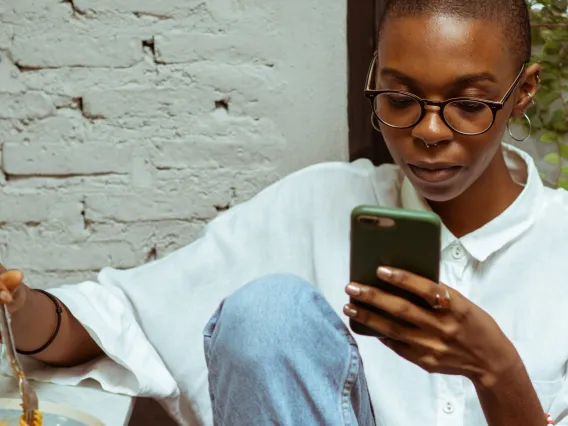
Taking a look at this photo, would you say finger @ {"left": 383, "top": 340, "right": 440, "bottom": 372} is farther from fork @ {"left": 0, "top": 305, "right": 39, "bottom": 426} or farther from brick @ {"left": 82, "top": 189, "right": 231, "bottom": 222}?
brick @ {"left": 82, "top": 189, "right": 231, "bottom": 222}

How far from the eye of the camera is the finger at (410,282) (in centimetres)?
87

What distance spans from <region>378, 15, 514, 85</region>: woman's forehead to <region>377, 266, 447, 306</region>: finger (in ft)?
0.89

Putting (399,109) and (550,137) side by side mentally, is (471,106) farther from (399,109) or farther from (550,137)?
(550,137)

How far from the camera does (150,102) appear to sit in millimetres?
1397

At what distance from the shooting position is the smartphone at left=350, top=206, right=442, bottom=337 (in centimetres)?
88

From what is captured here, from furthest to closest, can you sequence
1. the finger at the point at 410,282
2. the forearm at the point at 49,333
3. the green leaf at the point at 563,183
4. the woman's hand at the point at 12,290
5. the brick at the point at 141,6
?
the green leaf at the point at 563,183
the brick at the point at 141,6
the forearm at the point at 49,333
the woman's hand at the point at 12,290
the finger at the point at 410,282

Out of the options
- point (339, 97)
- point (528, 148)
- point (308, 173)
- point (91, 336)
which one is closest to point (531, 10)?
point (528, 148)

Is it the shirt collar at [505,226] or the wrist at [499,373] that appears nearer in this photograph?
the wrist at [499,373]

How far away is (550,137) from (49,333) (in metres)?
0.87

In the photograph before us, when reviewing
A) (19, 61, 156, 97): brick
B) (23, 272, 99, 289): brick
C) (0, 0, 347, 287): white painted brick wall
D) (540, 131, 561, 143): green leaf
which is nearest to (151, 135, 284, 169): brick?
(0, 0, 347, 287): white painted brick wall

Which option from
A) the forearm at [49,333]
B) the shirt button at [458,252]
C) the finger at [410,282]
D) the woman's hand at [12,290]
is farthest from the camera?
the shirt button at [458,252]

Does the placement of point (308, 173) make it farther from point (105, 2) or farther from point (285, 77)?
point (105, 2)

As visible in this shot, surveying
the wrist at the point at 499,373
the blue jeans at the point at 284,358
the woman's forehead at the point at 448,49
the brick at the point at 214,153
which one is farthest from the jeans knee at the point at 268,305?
the brick at the point at 214,153

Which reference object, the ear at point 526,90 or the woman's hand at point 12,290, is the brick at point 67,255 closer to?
the woman's hand at point 12,290
